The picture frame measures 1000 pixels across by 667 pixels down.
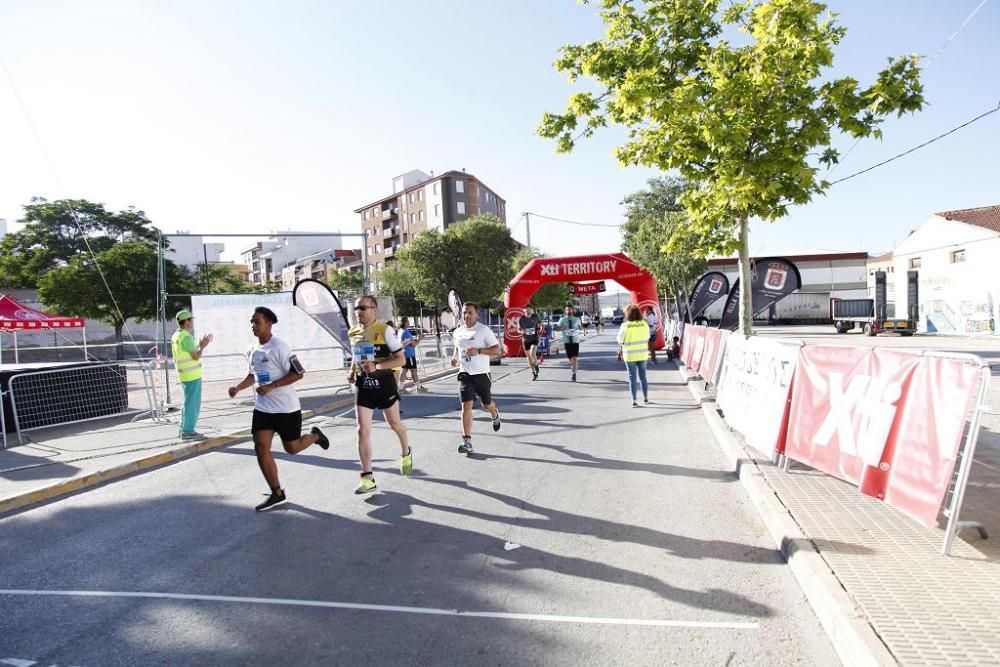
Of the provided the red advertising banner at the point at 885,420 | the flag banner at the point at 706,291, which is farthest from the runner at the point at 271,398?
the flag banner at the point at 706,291

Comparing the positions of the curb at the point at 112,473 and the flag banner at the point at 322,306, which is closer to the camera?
the curb at the point at 112,473

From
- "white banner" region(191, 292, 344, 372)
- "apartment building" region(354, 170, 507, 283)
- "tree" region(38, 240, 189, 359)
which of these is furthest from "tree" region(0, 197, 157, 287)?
"white banner" region(191, 292, 344, 372)

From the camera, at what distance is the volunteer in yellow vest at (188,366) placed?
25.9 feet

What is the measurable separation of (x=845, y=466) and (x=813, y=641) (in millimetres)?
2093

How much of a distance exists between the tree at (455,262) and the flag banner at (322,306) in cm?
2963

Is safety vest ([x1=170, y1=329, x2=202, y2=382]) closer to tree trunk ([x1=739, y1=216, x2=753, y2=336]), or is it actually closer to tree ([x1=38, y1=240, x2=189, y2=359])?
tree trunk ([x1=739, y1=216, x2=753, y2=336])

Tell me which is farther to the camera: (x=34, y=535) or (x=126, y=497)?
(x=126, y=497)

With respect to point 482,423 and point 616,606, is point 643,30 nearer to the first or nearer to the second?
point 482,423

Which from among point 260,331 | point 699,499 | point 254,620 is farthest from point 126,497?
point 699,499

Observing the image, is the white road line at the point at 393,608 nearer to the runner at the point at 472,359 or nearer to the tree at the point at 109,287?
the runner at the point at 472,359

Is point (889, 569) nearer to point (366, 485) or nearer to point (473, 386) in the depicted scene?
point (366, 485)

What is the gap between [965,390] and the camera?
3.42 m

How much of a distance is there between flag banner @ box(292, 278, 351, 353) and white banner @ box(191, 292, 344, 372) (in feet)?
1.92

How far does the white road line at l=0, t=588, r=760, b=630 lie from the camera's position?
10.00 feet
